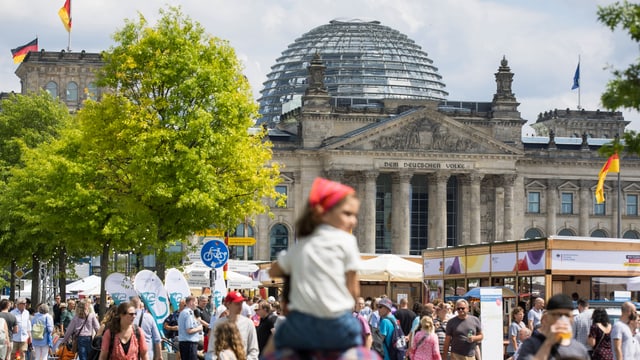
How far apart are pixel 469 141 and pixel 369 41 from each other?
1227 inches

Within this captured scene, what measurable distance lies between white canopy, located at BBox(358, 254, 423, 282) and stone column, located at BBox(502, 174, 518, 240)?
183 ft

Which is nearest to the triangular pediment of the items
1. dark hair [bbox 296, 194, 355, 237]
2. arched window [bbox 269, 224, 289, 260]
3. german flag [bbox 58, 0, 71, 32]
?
arched window [bbox 269, 224, 289, 260]

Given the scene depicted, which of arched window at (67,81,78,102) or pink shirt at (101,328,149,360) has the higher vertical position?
arched window at (67,81,78,102)

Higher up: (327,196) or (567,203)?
(567,203)

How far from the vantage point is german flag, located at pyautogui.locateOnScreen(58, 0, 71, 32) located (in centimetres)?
10019

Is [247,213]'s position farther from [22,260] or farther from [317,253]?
[317,253]

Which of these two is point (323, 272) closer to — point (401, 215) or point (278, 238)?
point (401, 215)

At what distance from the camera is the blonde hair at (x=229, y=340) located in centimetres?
1466

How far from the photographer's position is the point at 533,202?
114 meters

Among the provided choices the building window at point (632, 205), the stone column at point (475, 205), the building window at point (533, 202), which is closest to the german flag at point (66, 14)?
the stone column at point (475, 205)

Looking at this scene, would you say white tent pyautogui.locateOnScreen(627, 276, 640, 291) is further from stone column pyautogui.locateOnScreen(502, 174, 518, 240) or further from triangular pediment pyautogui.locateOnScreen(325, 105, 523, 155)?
stone column pyautogui.locateOnScreen(502, 174, 518, 240)

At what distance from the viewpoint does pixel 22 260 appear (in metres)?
67.3

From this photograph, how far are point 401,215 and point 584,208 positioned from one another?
58.8ft

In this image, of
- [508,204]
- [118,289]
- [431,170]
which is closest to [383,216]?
[431,170]
